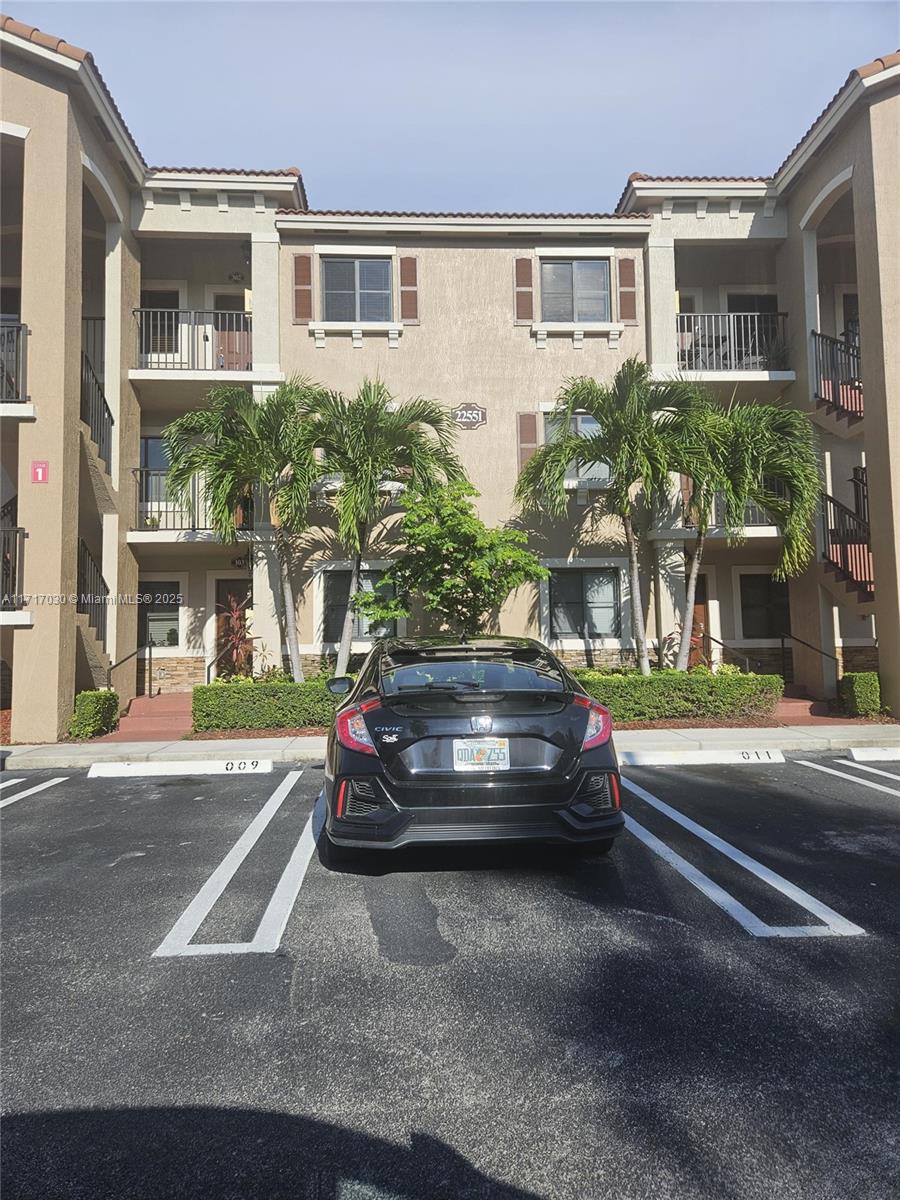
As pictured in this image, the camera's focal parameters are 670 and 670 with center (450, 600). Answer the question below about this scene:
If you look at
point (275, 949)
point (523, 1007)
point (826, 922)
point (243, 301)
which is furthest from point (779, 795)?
point (243, 301)

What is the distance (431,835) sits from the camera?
3650 millimetres

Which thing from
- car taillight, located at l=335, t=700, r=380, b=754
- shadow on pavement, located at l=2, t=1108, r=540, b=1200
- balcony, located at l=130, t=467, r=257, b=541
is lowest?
shadow on pavement, located at l=2, t=1108, r=540, b=1200

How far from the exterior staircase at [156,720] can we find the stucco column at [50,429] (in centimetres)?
114

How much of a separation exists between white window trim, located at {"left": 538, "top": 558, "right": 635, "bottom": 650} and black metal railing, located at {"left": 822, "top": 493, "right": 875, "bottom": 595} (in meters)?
3.83

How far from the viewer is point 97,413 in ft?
39.9

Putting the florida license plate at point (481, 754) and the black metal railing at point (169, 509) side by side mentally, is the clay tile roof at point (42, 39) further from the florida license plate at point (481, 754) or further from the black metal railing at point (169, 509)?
the florida license plate at point (481, 754)

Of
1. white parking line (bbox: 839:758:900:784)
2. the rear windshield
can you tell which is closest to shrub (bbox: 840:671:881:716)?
white parking line (bbox: 839:758:900:784)

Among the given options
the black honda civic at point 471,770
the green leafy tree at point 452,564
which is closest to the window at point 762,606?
the green leafy tree at point 452,564

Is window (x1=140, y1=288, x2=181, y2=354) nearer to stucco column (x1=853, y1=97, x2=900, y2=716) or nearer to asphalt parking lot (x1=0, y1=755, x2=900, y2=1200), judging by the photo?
asphalt parking lot (x1=0, y1=755, x2=900, y2=1200)

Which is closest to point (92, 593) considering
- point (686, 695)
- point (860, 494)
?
point (686, 695)

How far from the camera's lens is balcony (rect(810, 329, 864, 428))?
1263 cm

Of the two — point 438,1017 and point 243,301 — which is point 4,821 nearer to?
point 438,1017

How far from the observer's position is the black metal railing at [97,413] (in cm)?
1167

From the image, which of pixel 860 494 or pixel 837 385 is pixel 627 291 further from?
pixel 860 494
